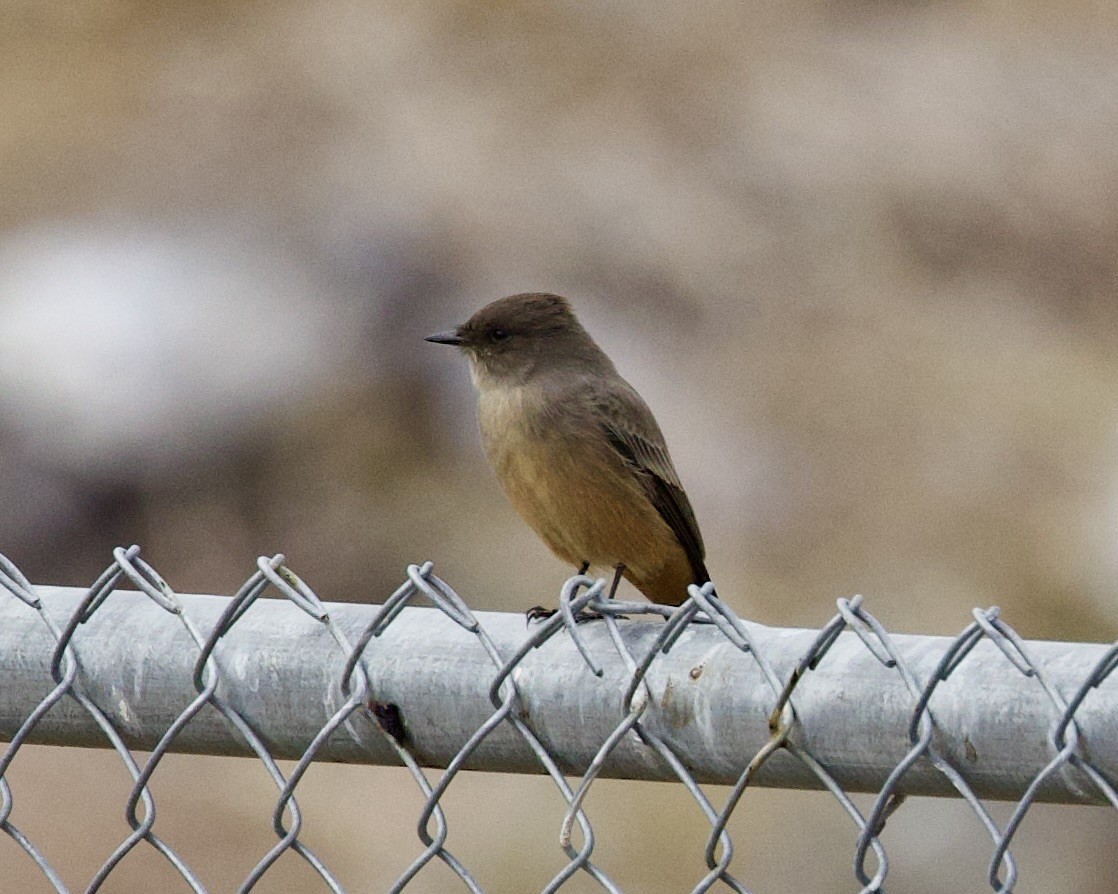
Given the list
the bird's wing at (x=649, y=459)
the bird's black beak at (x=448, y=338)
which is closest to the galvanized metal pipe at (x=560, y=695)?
the bird's wing at (x=649, y=459)

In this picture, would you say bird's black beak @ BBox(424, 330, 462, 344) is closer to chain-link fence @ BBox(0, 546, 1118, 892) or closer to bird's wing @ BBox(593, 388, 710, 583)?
bird's wing @ BBox(593, 388, 710, 583)

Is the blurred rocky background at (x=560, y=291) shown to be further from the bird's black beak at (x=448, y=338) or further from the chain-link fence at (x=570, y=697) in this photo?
the chain-link fence at (x=570, y=697)

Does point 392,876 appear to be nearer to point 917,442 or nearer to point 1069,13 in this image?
point 917,442

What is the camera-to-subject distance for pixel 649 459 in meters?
5.79

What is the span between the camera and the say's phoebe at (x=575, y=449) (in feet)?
17.7

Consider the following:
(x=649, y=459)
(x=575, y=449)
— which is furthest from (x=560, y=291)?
(x=575, y=449)

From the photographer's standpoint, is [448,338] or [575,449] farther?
[448,338]

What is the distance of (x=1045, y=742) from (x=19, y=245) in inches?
294

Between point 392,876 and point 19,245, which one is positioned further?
point 19,245

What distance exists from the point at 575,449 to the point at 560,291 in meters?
2.98

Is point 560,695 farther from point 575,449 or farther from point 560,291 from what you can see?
point 560,291

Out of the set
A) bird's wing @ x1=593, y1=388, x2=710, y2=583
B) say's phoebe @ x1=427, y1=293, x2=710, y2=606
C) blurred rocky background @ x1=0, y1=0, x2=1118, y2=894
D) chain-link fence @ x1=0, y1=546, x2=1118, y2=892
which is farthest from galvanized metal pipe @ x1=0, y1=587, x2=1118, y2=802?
blurred rocky background @ x1=0, y1=0, x2=1118, y2=894

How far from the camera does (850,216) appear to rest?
8.95 meters

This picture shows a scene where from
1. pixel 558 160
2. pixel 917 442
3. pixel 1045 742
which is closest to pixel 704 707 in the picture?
pixel 1045 742
